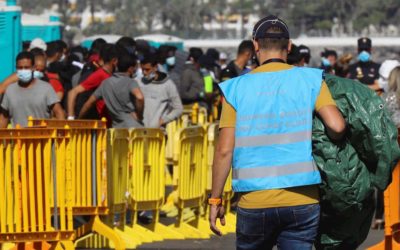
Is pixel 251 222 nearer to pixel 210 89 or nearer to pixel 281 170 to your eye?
pixel 281 170

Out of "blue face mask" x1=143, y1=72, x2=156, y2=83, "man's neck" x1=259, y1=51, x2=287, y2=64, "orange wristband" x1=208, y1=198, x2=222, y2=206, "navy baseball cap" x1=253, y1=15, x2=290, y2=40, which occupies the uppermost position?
"navy baseball cap" x1=253, y1=15, x2=290, y2=40

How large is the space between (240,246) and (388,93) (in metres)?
7.04

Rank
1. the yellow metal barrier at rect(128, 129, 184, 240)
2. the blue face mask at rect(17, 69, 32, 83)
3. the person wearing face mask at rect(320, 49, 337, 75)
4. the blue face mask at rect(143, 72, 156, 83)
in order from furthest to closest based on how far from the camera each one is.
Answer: the person wearing face mask at rect(320, 49, 337, 75), the blue face mask at rect(143, 72, 156, 83), the blue face mask at rect(17, 69, 32, 83), the yellow metal barrier at rect(128, 129, 184, 240)

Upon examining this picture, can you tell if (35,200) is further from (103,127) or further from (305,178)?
(305,178)

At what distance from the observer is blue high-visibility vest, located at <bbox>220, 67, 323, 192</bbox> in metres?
6.80

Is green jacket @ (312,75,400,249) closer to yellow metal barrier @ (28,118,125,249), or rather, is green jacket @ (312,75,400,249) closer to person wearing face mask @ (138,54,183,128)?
yellow metal barrier @ (28,118,125,249)

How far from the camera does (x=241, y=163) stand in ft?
22.7

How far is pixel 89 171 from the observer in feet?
36.9

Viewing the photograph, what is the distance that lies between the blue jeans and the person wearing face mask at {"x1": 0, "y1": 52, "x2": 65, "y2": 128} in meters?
6.27

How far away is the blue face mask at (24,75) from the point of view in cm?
1287

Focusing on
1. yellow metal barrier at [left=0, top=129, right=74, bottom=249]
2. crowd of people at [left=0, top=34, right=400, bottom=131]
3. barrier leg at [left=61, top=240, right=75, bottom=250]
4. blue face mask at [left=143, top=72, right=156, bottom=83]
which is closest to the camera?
yellow metal barrier at [left=0, top=129, right=74, bottom=249]

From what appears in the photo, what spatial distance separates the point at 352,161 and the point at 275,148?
0.46 m

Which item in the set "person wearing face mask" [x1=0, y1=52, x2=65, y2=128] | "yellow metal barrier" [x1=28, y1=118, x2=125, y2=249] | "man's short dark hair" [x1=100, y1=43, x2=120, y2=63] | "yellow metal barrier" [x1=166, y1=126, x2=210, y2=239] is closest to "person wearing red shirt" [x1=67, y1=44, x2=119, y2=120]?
"man's short dark hair" [x1=100, y1=43, x2=120, y2=63]

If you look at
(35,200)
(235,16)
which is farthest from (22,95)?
(235,16)
